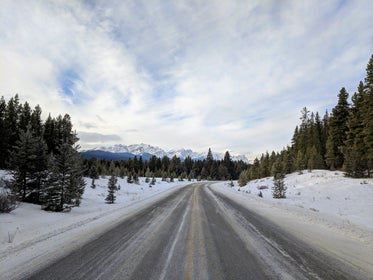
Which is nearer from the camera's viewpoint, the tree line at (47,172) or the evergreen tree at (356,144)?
the tree line at (47,172)

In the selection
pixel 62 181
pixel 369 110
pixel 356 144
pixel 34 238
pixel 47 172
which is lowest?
pixel 34 238

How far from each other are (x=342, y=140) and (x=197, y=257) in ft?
126

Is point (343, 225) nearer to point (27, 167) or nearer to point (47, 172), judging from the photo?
point (47, 172)

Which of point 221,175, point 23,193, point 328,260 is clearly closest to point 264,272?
point 328,260

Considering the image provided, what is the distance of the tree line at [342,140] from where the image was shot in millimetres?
19519

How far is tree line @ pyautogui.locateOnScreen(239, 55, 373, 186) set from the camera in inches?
768

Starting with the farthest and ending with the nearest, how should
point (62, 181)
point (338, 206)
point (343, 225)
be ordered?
point (338, 206) < point (62, 181) < point (343, 225)

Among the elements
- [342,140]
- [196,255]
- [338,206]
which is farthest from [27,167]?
[342,140]

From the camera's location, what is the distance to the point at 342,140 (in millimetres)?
29812

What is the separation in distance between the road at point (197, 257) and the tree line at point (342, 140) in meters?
17.9

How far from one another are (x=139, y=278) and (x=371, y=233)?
821cm

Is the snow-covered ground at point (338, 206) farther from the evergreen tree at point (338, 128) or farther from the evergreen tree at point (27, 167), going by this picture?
the evergreen tree at point (338, 128)

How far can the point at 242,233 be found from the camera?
18.9 ft

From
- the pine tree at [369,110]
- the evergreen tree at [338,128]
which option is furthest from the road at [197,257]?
the evergreen tree at [338,128]
